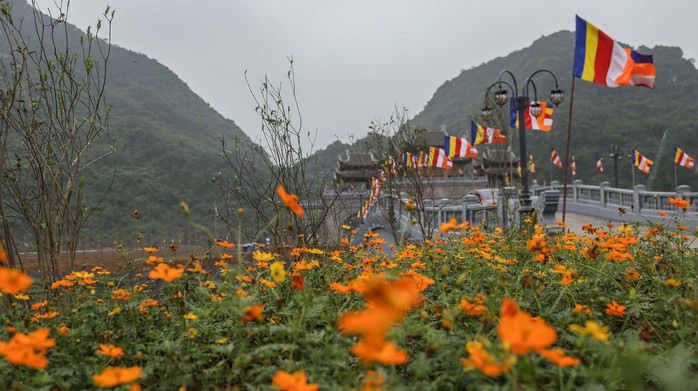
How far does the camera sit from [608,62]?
5.46 metres

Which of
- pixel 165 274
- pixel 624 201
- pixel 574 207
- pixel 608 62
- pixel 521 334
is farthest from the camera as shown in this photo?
pixel 574 207

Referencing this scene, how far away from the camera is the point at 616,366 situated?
1201 mm

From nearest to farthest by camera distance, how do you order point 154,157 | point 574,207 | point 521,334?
point 521,334 < point 574,207 < point 154,157

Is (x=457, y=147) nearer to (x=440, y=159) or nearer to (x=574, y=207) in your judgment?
(x=440, y=159)

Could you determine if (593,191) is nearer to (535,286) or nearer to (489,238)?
(489,238)

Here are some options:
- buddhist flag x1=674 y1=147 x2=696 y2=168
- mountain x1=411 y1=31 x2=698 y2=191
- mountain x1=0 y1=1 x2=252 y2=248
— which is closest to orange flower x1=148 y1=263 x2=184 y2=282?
mountain x1=0 y1=1 x2=252 y2=248

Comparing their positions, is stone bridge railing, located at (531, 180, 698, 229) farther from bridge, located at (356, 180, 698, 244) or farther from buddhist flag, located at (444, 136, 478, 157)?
buddhist flag, located at (444, 136, 478, 157)

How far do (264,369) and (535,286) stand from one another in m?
1.24

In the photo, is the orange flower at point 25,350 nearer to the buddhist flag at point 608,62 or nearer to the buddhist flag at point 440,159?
the buddhist flag at point 608,62

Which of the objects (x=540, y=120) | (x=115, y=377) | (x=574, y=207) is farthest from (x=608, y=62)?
(x=574, y=207)

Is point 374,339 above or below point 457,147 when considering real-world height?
below

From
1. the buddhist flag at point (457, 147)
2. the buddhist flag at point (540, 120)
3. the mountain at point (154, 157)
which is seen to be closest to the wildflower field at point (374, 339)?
the buddhist flag at point (540, 120)

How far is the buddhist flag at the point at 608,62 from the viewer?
5.41 meters

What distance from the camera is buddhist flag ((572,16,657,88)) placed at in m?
5.41
